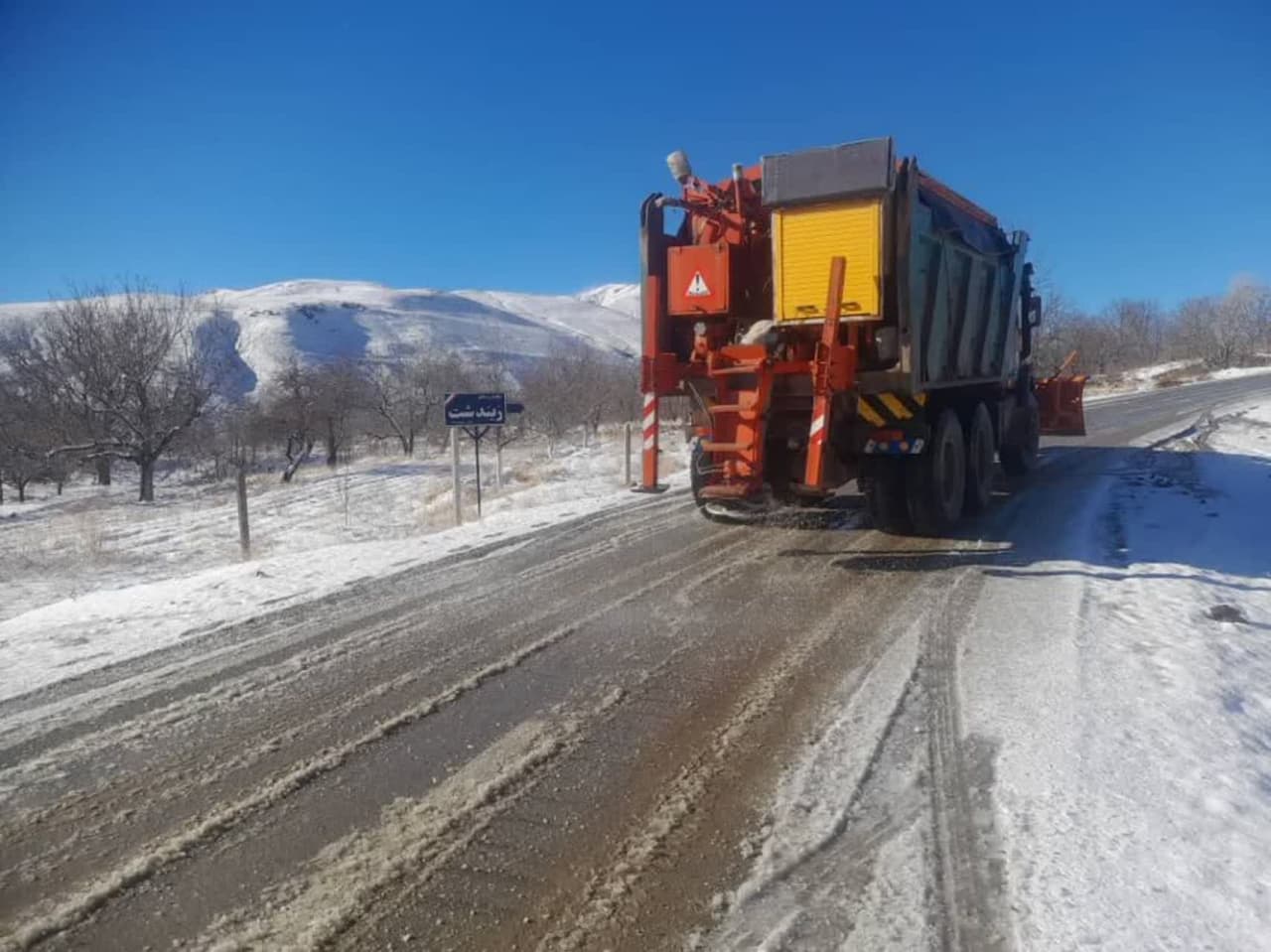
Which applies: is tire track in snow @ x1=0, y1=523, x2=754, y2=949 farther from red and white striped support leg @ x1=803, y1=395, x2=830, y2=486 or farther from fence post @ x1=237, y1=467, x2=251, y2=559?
fence post @ x1=237, y1=467, x2=251, y2=559

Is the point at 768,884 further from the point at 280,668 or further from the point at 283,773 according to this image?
the point at 280,668

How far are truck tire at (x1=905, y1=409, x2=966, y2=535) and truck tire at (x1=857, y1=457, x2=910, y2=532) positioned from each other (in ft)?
0.37

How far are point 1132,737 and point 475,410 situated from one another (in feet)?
30.4

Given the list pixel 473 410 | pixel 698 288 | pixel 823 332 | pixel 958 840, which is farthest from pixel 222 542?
pixel 958 840

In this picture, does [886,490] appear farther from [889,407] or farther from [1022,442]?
[1022,442]

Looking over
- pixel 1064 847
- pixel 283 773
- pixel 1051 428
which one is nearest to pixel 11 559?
pixel 283 773

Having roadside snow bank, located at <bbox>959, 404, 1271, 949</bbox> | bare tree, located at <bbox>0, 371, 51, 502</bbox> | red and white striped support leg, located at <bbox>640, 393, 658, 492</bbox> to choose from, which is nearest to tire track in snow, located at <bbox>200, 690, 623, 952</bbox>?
roadside snow bank, located at <bbox>959, 404, 1271, 949</bbox>

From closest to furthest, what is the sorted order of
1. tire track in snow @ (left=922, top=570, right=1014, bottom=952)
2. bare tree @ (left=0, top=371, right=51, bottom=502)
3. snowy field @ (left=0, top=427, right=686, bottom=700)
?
tire track in snow @ (left=922, top=570, right=1014, bottom=952) < snowy field @ (left=0, top=427, right=686, bottom=700) < bare tree @ (left=0, top=371, right=51, bottom=502)

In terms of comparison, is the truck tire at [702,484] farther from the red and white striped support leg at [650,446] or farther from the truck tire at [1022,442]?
the truck tire at [1022,442]

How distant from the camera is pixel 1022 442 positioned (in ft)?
38.8

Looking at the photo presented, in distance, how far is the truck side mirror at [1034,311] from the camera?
38.2 ft

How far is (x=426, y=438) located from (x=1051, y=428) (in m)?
32.6

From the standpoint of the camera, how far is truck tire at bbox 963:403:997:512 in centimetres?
874

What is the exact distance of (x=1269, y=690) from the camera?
3.91 metres
